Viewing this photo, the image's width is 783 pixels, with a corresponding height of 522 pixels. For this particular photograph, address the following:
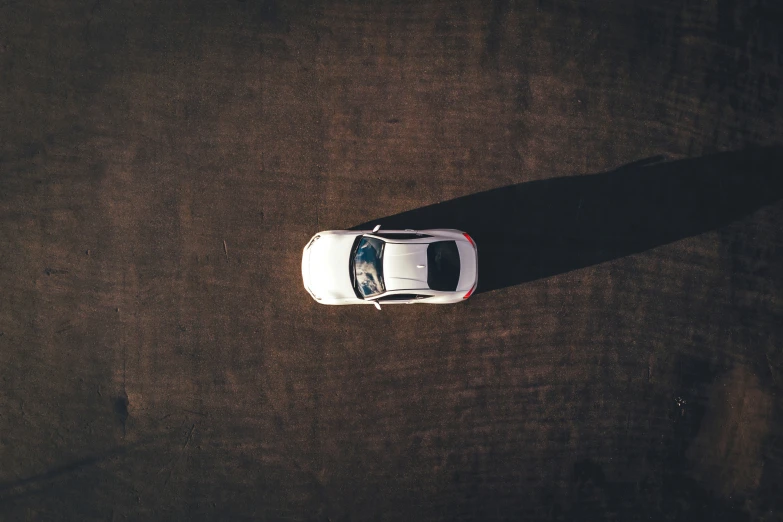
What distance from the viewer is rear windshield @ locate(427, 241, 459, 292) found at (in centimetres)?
769

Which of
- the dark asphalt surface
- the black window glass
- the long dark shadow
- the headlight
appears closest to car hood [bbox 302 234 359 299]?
the headlight

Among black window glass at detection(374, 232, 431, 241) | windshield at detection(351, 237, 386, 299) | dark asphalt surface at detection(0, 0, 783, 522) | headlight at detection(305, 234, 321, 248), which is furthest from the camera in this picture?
dark asphalt surface at detection(0, 0, 783, 522)

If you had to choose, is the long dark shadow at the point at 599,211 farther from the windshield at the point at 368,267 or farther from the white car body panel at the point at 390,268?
the windshield at the point at 368,267

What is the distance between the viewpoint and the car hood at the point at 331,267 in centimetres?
785

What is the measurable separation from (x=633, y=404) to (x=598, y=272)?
8.01ft

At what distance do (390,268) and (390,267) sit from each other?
2cm

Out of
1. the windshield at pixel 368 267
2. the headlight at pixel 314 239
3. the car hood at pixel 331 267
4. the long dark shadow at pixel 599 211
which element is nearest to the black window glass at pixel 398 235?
the windshield at pixel 368 267

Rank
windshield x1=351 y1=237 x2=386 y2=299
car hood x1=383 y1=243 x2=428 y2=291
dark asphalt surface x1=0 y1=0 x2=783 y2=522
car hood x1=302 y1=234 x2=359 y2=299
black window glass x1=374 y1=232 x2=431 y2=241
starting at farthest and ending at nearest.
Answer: dark asphalt surface x1=0 y1=0 x2=783 y2=522, black window glass x1=374 y1=232 x2=431 y2=241, car hood x1=302 y1=234 x2=359 y2=299, windshield x1=351 y1=237 x2=386 y2=299, car hood x1=383 y1=243 x2=428 y2=291

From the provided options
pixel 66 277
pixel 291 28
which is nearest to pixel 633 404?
pixel 291 28

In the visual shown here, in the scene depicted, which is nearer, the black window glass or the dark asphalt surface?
the black window glass

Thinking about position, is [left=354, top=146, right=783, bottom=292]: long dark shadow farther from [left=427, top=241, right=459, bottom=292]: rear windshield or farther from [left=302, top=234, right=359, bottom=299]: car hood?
[left=427, top=241, right=459, bottom=292]: rear windshield

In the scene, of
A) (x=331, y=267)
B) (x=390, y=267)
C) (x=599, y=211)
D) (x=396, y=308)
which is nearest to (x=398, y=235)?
(x=390, y=267)

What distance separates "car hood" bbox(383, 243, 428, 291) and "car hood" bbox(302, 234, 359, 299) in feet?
2.19

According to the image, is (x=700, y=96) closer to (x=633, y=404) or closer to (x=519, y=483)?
(x=633, y=404)
